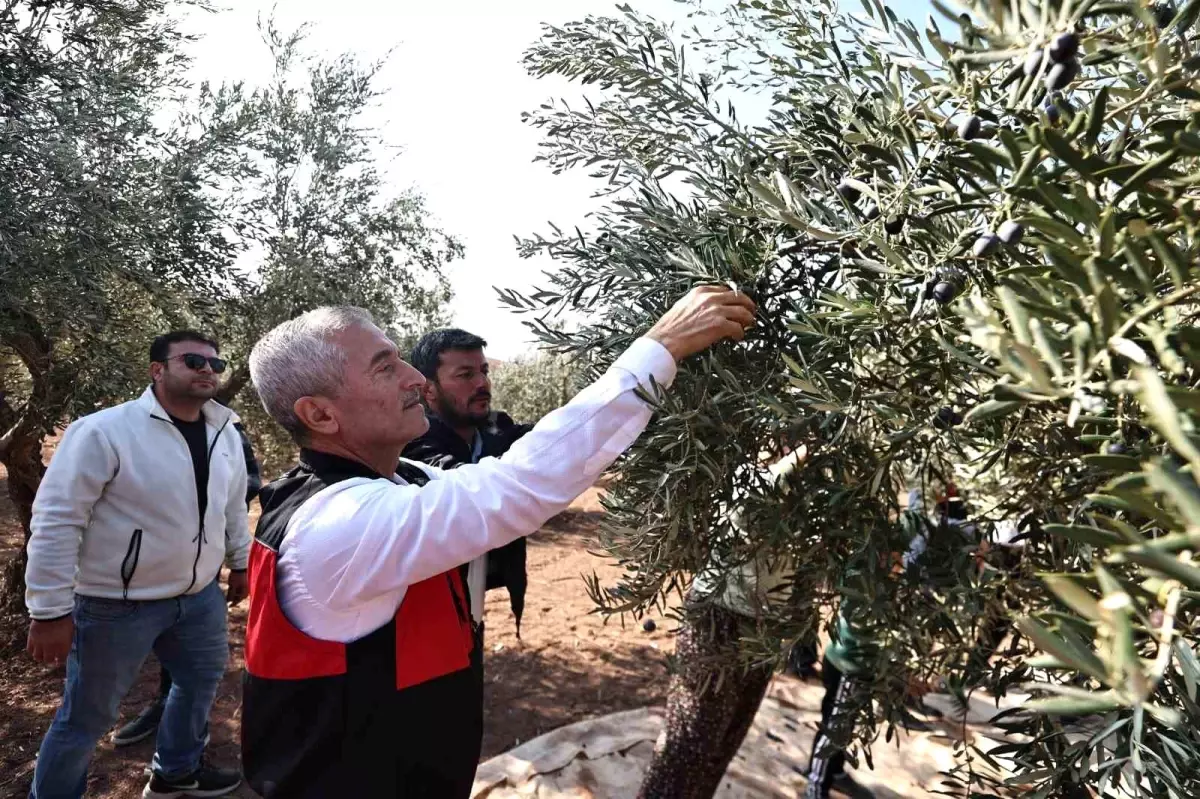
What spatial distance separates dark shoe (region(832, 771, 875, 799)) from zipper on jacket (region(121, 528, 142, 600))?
4.21m

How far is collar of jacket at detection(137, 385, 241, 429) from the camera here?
390 cm

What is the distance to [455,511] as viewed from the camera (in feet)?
5.90

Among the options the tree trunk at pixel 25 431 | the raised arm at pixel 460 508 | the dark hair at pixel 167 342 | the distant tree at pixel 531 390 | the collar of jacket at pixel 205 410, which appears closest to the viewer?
the raised arm at pixel 460 508

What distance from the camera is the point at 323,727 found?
1947mm

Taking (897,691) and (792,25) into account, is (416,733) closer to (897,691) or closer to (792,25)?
(897,691)

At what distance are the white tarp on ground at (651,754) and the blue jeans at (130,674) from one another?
5.42 feet

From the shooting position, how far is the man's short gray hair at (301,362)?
2.11 metres

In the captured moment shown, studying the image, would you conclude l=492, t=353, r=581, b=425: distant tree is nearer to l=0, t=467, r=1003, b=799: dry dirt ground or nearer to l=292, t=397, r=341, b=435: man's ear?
l=0, t=467, r=1003, b=799: dry dirt ground

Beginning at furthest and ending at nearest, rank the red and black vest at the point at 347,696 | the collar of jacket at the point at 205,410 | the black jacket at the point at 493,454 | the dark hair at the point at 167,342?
the dark hair at the point at 167,342 < the collar of jacket at the point at 205,410 < the black jacket at the point at 493,454 < the red and black vest at the point at 347,696

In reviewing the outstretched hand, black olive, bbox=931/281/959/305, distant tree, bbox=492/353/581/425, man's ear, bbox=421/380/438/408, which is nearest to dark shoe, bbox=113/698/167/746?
man's ear, bbox=421/380/438/408

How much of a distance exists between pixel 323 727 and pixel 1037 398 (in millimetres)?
1872

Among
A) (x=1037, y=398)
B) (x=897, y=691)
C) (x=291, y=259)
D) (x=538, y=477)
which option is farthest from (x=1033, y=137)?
(x=291, y=259)

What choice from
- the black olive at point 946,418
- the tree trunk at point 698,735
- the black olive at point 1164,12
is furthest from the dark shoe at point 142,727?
the black olive at point 1164,12

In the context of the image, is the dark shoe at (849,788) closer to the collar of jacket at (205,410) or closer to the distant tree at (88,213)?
the collar of jacket at (205,410)
